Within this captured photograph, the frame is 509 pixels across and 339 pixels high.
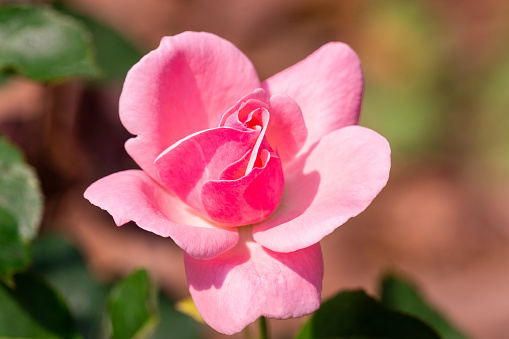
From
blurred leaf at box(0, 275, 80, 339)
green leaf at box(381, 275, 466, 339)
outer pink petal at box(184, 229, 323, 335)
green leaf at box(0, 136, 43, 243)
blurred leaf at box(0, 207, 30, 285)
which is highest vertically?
outer pink petal at box(184, 229, 323, 335)

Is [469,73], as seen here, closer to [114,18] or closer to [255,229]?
[114,18]

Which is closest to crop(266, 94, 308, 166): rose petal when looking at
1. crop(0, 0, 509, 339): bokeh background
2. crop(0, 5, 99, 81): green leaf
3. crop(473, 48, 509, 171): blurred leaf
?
crop(0, 5, 99, 81): green leaf

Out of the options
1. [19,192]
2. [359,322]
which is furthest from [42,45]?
[359,322]

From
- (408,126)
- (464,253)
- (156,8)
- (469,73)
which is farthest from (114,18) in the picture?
(464,253)

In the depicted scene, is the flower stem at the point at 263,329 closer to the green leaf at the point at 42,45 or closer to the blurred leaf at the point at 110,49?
the green leaf at the point at 42,45

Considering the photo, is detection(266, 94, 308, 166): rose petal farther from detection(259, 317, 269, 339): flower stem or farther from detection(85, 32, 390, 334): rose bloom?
detection(259, 317, 269, 339): flower stem

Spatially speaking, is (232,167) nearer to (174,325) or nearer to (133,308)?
(133,308)
